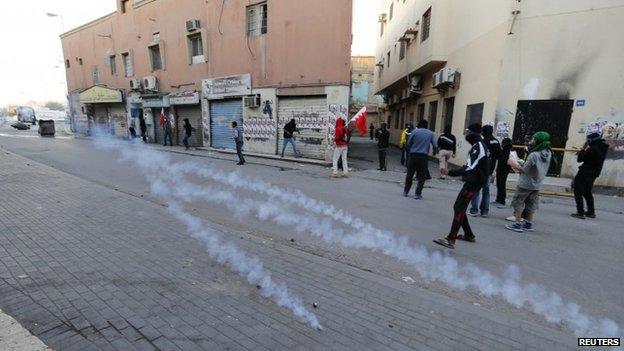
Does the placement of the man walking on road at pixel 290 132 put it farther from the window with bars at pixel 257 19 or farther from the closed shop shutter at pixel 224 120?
the window with bars at pixel 257 19

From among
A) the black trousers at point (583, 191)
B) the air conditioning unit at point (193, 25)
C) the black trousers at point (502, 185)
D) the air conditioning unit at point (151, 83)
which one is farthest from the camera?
the air conditioning unit at point (151, 83)

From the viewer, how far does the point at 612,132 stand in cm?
938

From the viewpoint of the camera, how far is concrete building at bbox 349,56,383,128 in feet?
137

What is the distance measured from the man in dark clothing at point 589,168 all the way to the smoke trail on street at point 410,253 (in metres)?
4.14

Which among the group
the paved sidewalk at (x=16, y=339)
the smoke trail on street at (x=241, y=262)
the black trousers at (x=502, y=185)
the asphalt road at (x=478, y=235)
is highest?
the black trousers at (x=502, y=185)

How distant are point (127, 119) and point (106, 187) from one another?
18.8 m

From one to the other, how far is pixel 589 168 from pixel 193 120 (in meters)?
18.0

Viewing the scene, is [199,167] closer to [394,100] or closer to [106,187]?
[106,187]

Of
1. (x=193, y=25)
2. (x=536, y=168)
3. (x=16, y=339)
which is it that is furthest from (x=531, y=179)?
(x=193, y=25)

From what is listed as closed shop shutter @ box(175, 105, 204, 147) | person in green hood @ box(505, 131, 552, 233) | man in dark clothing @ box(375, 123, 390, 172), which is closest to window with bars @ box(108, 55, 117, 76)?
closed shop shutter @ box(175, 105, 204, 147)

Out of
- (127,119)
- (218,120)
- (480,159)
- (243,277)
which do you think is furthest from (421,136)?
(127,119)

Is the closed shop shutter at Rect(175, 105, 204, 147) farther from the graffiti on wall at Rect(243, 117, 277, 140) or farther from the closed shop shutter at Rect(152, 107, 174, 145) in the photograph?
the graffiti on wall at Rect(243, 117, 277, 140)

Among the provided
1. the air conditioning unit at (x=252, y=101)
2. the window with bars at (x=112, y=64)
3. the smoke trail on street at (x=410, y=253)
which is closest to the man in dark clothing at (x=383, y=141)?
the smoke trail on street at (x=410, y=253)

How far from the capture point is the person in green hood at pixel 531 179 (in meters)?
5.54
